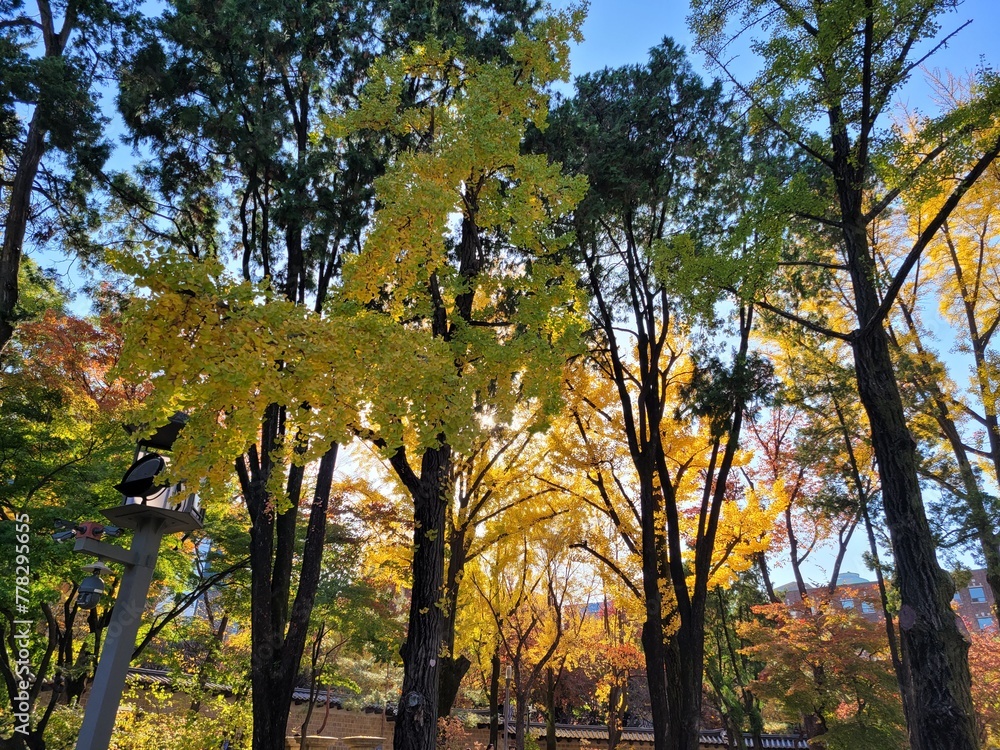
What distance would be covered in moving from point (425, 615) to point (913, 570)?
395cm

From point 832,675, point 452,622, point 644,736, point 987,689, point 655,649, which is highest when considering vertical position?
point 452,622

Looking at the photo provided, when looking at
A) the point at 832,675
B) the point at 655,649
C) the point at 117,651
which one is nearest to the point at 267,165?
the point at 117,651

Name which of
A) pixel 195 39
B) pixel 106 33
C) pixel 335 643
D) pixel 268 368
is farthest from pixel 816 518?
pixel 106 33

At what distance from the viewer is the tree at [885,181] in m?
4.61

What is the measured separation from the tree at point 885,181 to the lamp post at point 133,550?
17.4 ft

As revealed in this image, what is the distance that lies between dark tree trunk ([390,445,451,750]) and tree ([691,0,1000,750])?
12.1 feet

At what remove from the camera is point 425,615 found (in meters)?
4.97

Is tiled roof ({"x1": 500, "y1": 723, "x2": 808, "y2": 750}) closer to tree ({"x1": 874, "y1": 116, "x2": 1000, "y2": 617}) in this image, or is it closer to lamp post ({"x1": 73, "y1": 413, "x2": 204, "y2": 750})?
tree ({"x1": 874, "y1": 116, "x2": 1000, "y2": 617})

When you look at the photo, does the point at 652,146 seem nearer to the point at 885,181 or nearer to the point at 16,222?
the point at 885,181

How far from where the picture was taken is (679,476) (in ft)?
29.7

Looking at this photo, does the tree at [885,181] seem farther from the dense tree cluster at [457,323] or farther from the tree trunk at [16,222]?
the tree trunk at [16,222]

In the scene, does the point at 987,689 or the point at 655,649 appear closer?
the point at 655,649

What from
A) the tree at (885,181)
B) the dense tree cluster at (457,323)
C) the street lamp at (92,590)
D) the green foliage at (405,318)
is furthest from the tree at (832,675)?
the street lamp at (92,590)

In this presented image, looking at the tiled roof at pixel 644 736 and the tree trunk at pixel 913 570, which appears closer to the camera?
the tree trunk at pixel 913 570
